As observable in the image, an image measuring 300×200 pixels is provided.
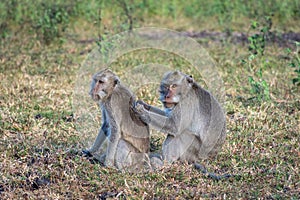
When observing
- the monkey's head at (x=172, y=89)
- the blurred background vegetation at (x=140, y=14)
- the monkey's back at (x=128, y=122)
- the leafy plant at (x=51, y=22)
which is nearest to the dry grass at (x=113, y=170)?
the monkey's back at (x=128, y=122)

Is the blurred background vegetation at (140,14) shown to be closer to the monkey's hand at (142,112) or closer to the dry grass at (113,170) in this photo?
the dry grass at (113,170)

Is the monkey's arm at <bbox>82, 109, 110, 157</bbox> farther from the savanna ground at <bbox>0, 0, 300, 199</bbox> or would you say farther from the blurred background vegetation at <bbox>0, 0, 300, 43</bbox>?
the blurred background vegetation at <bbox>0, 0, 300, 43</bbox>

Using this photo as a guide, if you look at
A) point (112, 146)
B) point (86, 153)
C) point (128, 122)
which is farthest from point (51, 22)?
point (112, 146)

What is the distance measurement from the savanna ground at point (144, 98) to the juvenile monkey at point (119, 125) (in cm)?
14

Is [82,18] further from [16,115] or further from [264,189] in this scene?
[264,189]

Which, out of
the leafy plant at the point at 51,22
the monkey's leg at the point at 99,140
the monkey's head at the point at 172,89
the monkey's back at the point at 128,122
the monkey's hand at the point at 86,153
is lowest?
the monkey's hand at the point at 86,153

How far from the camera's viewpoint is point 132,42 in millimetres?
10680

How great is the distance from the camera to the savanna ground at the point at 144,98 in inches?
195

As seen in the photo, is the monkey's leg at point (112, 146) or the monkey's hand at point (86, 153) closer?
the monkey's leg at point (112, 146)

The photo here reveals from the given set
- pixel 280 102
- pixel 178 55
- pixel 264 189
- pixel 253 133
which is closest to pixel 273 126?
pixel 253 133

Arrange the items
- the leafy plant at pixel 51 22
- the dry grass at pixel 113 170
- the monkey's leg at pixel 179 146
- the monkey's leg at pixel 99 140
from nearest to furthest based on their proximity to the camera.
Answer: the dry grass at pixel 113 170, the monkey's leg at pixel 179 146, the monkey's leg at pixel 99 140, the leafy plant at pixel 51 22

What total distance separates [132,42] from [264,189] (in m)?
6.16

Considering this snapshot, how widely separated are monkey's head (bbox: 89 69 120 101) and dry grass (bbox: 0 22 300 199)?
646mm

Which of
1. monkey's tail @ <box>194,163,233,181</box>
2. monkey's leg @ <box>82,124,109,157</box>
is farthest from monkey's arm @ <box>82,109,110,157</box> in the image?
monkey's tail @ <box>194,163,233,181</box>
